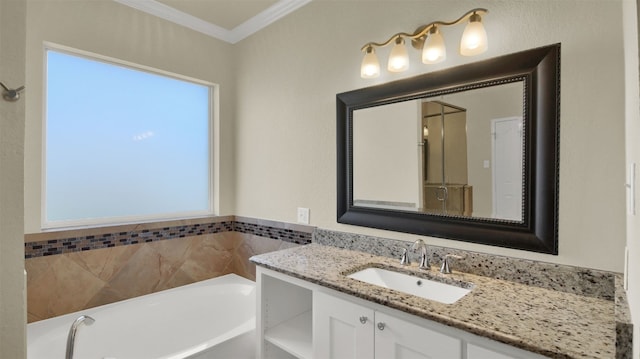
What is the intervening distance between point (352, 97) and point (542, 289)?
4.38 feet

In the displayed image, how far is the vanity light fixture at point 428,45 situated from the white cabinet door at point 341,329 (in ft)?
3.91

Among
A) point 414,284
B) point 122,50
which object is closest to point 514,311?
point 414,284

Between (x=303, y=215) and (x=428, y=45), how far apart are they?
130cm

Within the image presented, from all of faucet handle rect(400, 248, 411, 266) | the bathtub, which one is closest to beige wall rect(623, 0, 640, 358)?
faucet handle rect(400, 248, 411, 266)

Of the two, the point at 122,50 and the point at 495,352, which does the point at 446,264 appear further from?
the point at 122,50

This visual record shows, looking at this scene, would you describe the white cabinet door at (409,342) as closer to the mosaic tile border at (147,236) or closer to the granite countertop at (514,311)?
the granite countertop at (514,311)

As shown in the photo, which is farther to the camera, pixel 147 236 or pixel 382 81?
pixel 147 236

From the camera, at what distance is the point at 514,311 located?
1.05m

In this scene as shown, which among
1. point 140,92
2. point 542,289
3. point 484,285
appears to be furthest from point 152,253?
point 542,289

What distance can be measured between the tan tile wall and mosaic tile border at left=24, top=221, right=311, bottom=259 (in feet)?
0.10

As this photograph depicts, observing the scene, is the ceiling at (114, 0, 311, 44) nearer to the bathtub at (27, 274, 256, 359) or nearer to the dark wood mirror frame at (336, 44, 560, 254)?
the dark wood mirror frame at (336, 44, 560, 254)

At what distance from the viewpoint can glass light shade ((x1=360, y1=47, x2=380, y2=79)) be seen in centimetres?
173

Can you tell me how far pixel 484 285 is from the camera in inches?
51.0

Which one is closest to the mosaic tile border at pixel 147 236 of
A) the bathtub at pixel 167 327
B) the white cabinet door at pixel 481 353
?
the bathtub at pixel 167 327
